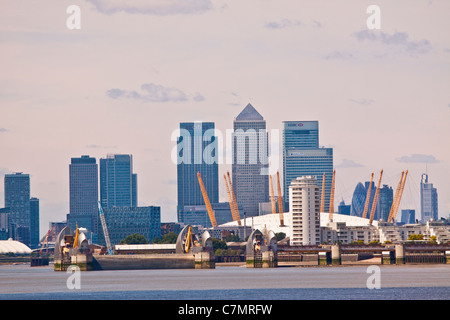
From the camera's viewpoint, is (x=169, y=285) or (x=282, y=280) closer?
(x=169, y=285)

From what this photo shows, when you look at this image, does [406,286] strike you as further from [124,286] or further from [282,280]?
[124,286]

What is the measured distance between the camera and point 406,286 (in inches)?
5448
